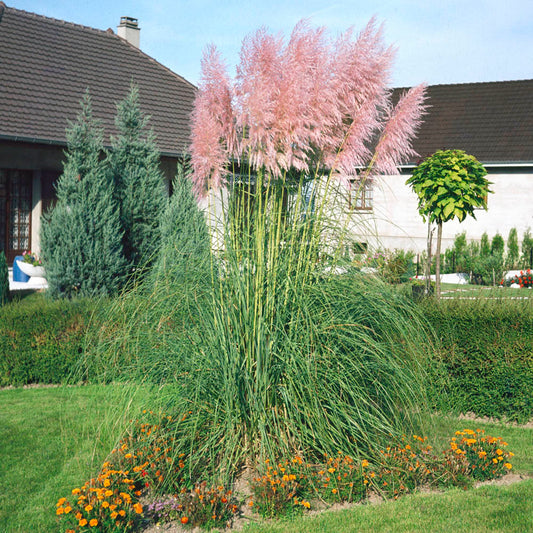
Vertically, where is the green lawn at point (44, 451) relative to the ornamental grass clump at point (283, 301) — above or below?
below

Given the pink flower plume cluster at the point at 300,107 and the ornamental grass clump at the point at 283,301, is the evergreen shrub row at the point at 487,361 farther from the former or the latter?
the pink flower plume cluster at the point at 300,107

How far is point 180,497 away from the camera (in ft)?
12.3

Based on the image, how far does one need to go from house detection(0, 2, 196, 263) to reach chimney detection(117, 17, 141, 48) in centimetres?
2

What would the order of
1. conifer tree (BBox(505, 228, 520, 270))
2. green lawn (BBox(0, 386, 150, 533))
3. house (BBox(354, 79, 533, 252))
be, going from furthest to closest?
house (BBox(354, 79, 533, 252)) < conifer tree (BBox(505, 228, 520, 270)) < green lawn (BBox(0, 386, 150, 533))

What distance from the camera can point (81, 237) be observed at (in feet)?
30.7

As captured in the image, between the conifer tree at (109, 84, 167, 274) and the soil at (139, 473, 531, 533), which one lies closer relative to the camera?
the soil at (139, 473, 531, 533)

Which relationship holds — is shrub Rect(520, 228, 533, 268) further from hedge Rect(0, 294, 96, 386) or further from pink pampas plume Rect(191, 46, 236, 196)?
pink pampas plume Rect(191, 46, 236, 196)

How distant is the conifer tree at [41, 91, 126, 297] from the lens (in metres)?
9.33

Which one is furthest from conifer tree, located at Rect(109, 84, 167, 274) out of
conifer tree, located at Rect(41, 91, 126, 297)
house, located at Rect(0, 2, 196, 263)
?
house, located at Rect(0, 2, 196, 263)

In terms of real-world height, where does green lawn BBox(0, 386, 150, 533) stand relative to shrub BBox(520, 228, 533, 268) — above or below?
below

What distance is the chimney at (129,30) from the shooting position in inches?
770

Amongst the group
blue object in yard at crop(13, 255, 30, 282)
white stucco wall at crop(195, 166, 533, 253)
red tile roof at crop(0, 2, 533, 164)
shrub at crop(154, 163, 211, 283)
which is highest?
red tile roof at crop(0, 2, 533, 164)

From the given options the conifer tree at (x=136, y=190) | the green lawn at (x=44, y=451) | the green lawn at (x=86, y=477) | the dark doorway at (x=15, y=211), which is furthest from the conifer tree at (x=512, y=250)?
the green lawn at (x=44, y=451)

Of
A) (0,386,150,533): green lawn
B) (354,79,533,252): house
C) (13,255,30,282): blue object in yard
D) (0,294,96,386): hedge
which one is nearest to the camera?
(0,386,150,533): green lawn
